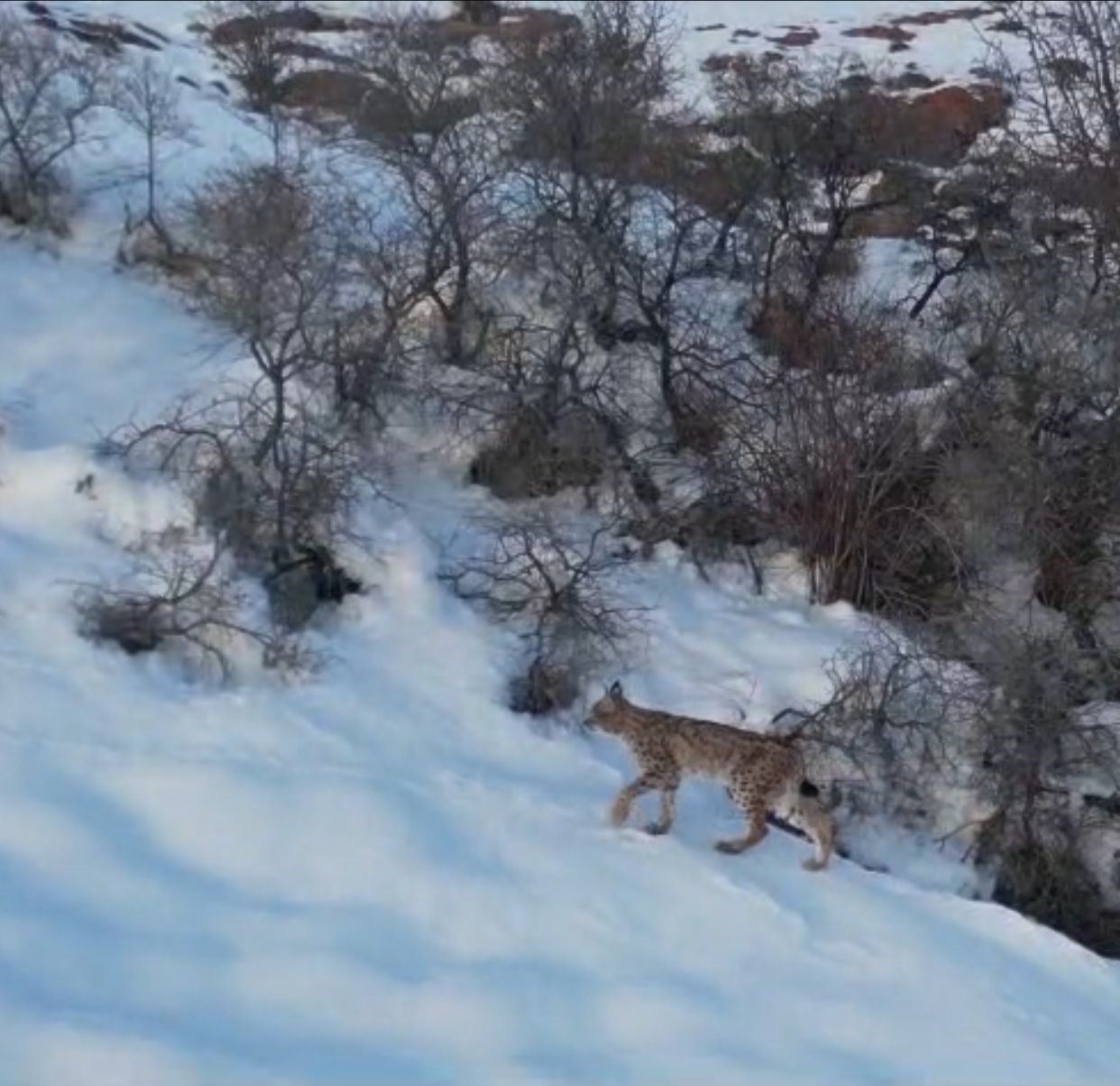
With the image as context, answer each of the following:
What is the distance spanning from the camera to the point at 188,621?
14.7 m

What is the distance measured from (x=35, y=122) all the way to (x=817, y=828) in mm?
14838

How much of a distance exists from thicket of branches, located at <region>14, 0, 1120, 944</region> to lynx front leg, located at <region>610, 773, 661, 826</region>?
2432 mm

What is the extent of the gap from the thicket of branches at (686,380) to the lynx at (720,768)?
7.29 ft

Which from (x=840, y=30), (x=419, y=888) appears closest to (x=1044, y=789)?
(x=419, y=888)

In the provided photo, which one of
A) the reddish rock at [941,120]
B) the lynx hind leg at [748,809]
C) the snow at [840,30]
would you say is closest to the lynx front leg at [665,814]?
the lynx hind leg at [748,809]

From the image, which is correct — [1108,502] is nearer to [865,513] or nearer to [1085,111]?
[865,513]

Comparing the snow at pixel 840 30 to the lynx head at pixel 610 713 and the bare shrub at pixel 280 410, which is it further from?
the lynx head at pixel 610 713

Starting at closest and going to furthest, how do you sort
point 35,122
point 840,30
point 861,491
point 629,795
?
point 629,795 → point 861,491 → point 35,122 → point 840,30

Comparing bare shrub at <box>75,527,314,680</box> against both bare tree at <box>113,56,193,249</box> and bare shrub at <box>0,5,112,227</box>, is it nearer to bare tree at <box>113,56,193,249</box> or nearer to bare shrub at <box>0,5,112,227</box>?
bare tree at <box>113,56,193,249</box>

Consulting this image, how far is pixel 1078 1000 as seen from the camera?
1158cm

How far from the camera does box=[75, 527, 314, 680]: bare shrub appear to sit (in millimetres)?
14531

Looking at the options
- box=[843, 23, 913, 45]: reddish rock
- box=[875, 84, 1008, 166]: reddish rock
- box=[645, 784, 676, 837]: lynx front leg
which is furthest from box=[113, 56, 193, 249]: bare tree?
box=[843, 23, 913, 45]: reddish rock

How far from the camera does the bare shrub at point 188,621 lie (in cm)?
1453

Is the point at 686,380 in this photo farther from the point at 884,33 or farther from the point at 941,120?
the point at 884,33
